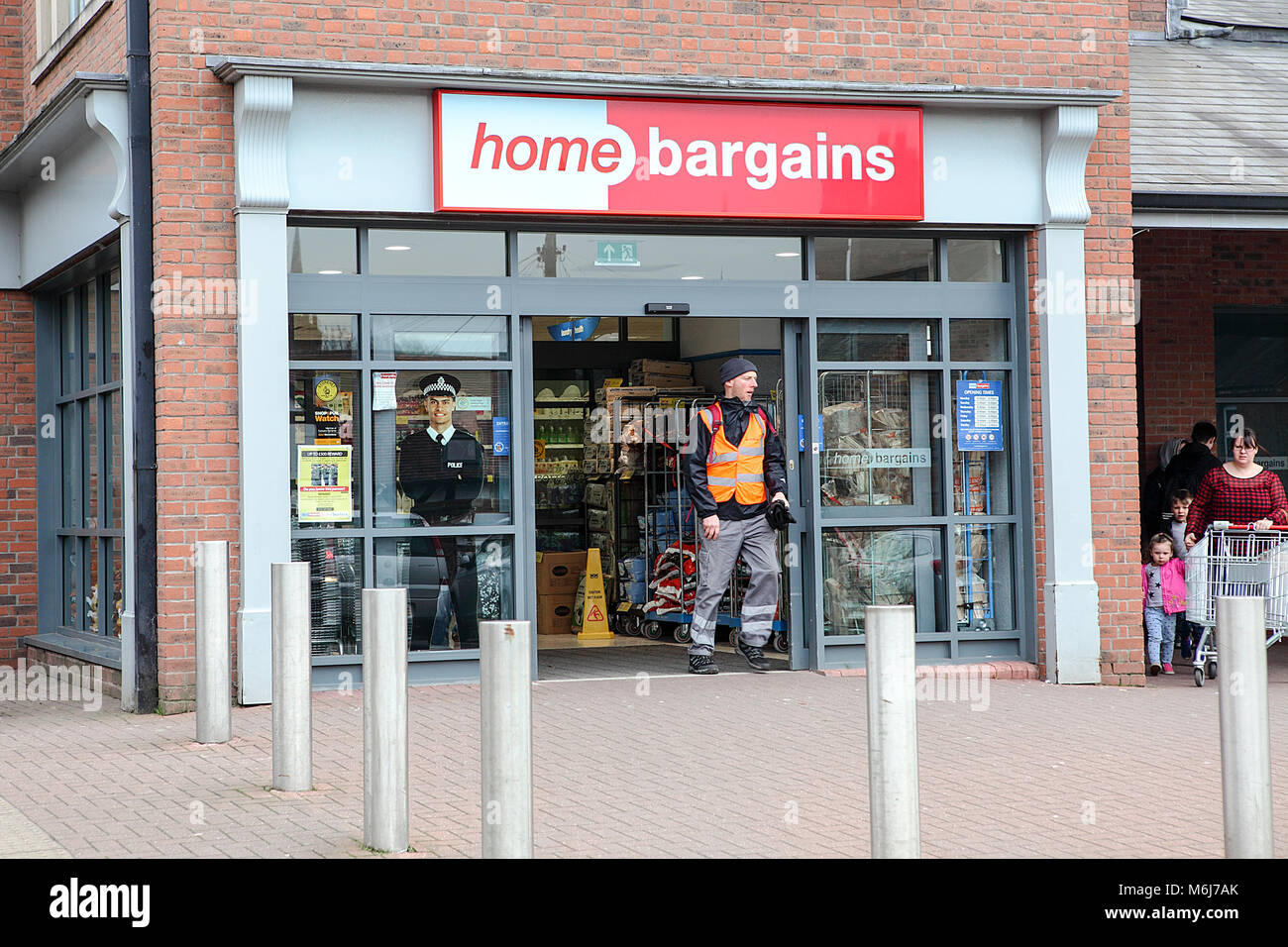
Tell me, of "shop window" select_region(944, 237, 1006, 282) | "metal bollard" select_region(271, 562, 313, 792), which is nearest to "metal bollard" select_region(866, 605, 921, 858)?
"metal bollard" select_region(271, 562, 313, 792)

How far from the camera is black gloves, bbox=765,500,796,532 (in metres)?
10.1

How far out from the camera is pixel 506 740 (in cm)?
487

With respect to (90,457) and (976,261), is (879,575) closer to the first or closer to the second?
(976,261)

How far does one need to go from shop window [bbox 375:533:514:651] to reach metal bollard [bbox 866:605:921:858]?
17.7 ft

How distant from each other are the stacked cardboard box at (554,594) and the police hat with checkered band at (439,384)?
411cm

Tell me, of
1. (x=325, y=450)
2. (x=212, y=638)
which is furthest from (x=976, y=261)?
(x=212, y=638)

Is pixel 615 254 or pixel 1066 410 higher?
pixel 615 254

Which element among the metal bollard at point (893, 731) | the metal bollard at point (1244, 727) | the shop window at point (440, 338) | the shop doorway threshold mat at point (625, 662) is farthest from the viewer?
the shop doorway threshold mat at point (625, 662)

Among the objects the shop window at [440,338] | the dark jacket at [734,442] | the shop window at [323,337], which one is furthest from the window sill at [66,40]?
the dark jacket at [734,442]

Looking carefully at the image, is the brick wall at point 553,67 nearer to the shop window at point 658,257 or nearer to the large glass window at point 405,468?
the large glass window at point 405,468

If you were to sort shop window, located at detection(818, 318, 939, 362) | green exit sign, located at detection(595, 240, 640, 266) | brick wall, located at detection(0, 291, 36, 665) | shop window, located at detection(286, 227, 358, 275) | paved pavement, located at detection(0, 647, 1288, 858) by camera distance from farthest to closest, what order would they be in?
1. brick wall, located at detection(0, 291, 36, 665)
2. shop window, located at detection(818, 318, 939, 362)
3. green exit sign, located at detection(595, 240, 640, 266)
4. shop window, located at detection(286, 227, 358, 275)
5. paved pavement, located at detection(0, 647, 1288, 858)

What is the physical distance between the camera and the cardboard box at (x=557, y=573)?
13742mm

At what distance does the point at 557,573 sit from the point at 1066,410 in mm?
5295

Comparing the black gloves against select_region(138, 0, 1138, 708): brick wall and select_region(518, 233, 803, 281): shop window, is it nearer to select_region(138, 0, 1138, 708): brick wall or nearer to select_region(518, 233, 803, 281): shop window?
select_region(518, 233, 803, 281): shop window
